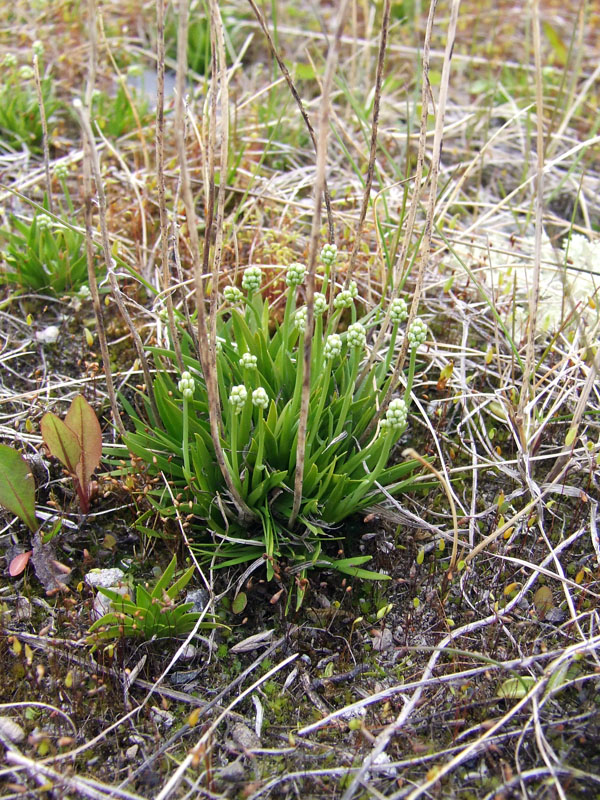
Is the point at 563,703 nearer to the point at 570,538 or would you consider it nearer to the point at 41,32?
the point at 570,538

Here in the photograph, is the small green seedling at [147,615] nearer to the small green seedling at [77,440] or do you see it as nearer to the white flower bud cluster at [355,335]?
the small green seedling at [77,440]

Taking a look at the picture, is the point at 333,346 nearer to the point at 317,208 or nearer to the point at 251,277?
the point at 251,277

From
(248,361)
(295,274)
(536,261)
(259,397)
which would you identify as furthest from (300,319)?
(536,261)

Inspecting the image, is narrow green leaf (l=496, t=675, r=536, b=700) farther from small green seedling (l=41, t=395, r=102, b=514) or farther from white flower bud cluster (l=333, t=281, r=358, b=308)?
small green seedling (l=41, t=395, r=102, b=514)

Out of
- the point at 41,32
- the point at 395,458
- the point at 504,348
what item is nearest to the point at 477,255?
the point at 504,348

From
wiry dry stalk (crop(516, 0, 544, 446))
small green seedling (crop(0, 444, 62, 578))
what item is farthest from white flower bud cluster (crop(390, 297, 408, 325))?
small green seedling (crop(0, 444, 62, 578))

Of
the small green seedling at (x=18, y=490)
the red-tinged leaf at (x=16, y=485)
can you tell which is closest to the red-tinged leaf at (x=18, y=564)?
the small green seedling at (x=18, y=490)
